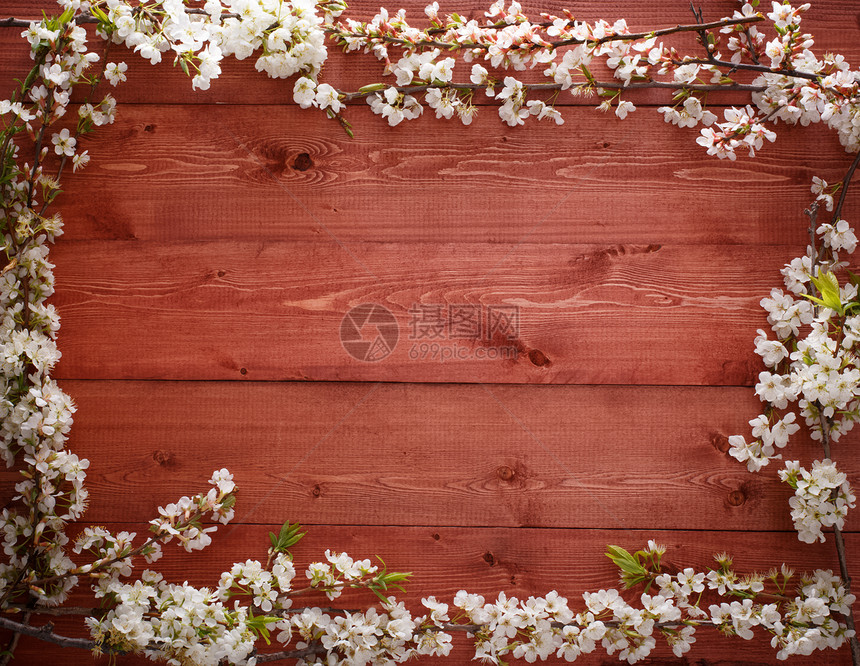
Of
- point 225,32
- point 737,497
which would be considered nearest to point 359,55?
point 225,32

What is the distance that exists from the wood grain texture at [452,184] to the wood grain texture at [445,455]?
0.39 metres

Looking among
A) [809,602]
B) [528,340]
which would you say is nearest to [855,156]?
[528,340]

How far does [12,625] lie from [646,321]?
1.52 metres

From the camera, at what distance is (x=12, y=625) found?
116 centimetres

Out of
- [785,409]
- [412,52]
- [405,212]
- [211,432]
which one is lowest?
[211,432]

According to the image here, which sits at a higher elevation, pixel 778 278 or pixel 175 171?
pixel 175 171

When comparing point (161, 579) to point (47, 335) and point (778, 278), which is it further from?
point (778, 278)

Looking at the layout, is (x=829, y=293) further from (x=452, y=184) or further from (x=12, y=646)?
(x=12, y=646)

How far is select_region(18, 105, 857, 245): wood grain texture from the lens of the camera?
4.51 feet

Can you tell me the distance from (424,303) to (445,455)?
37cm

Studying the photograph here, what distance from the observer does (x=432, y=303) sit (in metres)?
1.36
